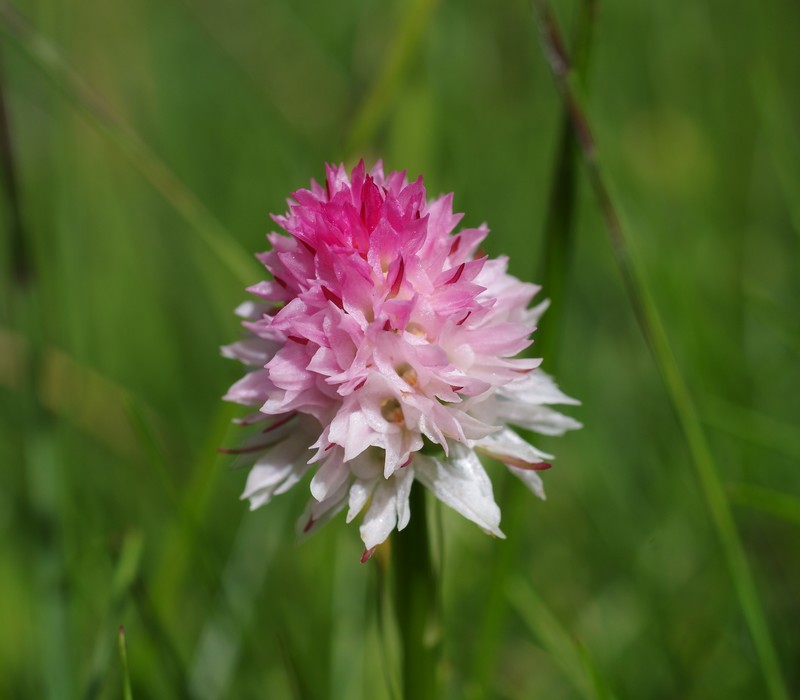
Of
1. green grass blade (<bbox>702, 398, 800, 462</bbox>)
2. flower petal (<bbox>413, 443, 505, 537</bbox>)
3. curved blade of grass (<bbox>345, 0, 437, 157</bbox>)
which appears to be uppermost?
curved blade of grass (<bbox>345, 0, 437, 157</bbox>)

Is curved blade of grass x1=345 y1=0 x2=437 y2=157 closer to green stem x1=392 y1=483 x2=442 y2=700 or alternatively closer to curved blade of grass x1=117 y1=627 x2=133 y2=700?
green stem x1=392 y1=483 x2=442 y2=700

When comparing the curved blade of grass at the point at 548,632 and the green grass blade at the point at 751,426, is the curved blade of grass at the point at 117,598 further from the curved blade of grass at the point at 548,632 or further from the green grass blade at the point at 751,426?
the green grass blade at the point at 751,426

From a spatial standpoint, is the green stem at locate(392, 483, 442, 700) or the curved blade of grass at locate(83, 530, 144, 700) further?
the curved blade of grass at locate(83, 530, 144, 700)

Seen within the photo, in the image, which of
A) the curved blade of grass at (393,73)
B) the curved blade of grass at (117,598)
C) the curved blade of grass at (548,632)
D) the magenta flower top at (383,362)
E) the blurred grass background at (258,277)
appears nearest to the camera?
the magenta flower top at (383,362)

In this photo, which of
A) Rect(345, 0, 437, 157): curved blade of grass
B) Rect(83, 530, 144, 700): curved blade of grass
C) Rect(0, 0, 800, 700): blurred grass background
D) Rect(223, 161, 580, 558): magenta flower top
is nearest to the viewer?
Rect(223, 161, 580, 558): magenta flower top

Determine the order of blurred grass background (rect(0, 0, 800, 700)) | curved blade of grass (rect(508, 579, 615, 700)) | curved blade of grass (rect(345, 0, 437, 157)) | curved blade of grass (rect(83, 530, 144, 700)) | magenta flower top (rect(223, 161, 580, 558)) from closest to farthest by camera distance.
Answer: magenta flower top (rect(223, 161, 580, 558)) < curved blade of grass (rect(83, 530, 144, 700)) < curved blade of grass (rect(508, 579, 615, 700)) < blurred grass background (rect(0, 0, 800, 700)) < curved blade of grass (rect(345, 0, 437, 157))

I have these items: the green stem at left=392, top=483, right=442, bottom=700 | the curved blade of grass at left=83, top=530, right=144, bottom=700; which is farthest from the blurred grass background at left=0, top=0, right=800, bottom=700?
the green stem at left=392, top=483, right=442, bottom=700

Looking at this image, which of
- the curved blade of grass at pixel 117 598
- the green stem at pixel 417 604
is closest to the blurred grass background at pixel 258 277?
the curved blade of grass at pixel 117 598
